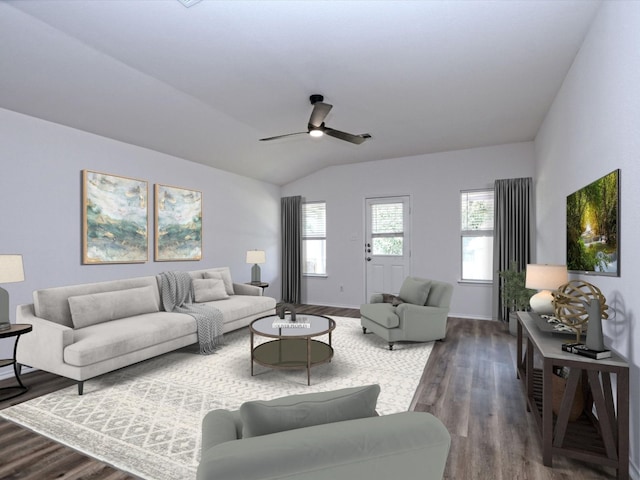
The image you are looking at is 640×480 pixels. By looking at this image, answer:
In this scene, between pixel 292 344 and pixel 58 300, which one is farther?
pixel 292 344

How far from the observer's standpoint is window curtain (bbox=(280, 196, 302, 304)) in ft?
23.4

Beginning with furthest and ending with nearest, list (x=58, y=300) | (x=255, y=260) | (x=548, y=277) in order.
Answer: (x=255, y=260)
(x=58, y=300)
(x=548, y=277)

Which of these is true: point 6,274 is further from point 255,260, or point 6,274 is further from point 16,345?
point 255,260

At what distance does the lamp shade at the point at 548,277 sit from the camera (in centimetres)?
271

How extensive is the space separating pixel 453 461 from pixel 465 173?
477cm

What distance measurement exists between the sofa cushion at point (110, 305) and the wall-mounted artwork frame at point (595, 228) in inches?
166

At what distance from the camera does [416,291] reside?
14.6ft

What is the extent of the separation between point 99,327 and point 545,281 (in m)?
3.95

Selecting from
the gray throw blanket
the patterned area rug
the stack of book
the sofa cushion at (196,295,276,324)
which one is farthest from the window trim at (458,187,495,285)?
the gray throw blanket

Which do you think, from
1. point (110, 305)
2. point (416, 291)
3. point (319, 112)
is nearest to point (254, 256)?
point (110, 305)

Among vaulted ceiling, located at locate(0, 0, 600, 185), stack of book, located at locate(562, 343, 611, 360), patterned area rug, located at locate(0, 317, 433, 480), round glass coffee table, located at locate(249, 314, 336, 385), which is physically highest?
vaulted ceiling, located at locate(0, 0, 600, 185)

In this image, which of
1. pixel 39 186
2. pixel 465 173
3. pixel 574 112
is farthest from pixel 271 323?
pixel 465 173

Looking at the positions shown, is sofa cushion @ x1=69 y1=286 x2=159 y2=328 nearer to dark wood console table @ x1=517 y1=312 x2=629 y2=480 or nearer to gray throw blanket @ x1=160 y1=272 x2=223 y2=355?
gray throw blanket @ x1=160 y1=272 x2=223 y2=355

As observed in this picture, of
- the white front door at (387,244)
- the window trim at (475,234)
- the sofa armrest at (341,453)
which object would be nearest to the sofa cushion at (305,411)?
the sofa armrest at (341,453)
